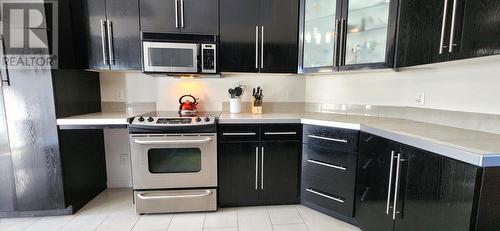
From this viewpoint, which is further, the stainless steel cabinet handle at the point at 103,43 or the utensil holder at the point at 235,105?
the utensil holder at the point at 235,105

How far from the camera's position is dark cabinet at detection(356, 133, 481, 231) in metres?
1.03

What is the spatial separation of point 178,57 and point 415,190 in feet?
6.55

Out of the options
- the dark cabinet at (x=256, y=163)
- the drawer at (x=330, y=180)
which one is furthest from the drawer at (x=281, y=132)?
the drawer at (x=330, y=180)

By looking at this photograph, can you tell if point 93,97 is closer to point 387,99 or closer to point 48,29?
point 48,29

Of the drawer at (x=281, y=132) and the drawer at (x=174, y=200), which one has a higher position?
the drawer at (x=281, y=132)

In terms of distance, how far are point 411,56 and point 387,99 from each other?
2.09ft

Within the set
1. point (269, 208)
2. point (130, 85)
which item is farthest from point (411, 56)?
point (130, 85)

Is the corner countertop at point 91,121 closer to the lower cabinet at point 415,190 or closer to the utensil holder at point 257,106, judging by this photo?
the utensil holder at point 257,106

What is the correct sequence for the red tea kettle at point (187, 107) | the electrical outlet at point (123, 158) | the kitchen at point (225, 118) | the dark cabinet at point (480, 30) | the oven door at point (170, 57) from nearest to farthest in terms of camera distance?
the dark cabinet at point (480, 30) → the kitchen at point (225, 118) → the oven door at point (170, 57) → the red tea kettle at point (187, 107) → the electrical outlet at point (123, 158)

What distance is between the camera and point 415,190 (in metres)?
1.28

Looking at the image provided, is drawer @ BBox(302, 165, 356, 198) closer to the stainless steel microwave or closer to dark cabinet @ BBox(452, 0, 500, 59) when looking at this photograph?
dark cabinet @ BBox(452, 0, 500, 59)

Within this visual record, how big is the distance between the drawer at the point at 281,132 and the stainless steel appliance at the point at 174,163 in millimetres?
461

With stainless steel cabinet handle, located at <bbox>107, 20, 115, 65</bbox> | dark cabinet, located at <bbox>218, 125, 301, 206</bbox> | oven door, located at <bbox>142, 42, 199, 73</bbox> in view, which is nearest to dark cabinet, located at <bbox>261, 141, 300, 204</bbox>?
dark cabinet, located at <bbox>218, 125, 301, 206</bbox>

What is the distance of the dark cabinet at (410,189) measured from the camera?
1.03 meters
